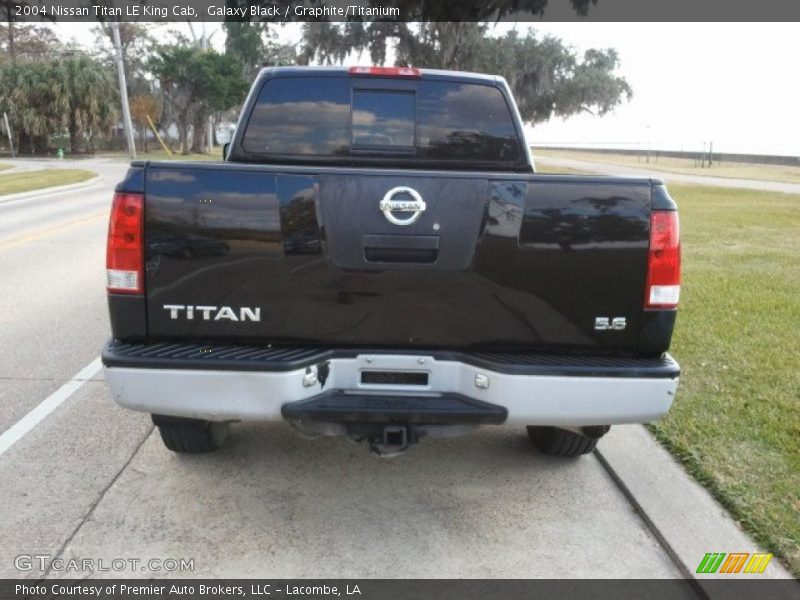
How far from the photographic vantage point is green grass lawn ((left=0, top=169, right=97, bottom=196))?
69.8ft

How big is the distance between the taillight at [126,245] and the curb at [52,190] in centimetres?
1782

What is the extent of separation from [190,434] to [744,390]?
11.8ft

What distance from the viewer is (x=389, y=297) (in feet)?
9.91

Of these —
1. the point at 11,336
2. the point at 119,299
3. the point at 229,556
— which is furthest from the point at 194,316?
the point at 11,336

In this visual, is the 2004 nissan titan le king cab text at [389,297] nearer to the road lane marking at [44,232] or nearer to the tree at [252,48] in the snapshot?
the road lane marking at [44,232]

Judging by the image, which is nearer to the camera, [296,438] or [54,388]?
[296,438]

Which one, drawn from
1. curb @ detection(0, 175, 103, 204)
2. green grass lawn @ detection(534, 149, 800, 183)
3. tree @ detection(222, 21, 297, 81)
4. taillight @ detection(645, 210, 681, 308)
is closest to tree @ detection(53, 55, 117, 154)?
tree @ detection(222, 21, 297, 81)

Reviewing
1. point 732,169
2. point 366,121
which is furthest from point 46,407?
point 732,169

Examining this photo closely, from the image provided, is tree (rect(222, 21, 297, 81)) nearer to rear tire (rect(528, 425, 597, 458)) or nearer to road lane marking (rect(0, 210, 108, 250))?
road lane marking (rect(0, 210, 108, 250))

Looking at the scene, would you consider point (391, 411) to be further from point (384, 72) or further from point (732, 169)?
point (732, 169)

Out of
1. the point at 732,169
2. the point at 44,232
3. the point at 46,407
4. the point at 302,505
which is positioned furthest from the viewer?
the point at 732,169

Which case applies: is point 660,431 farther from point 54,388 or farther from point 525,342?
point 54,388
